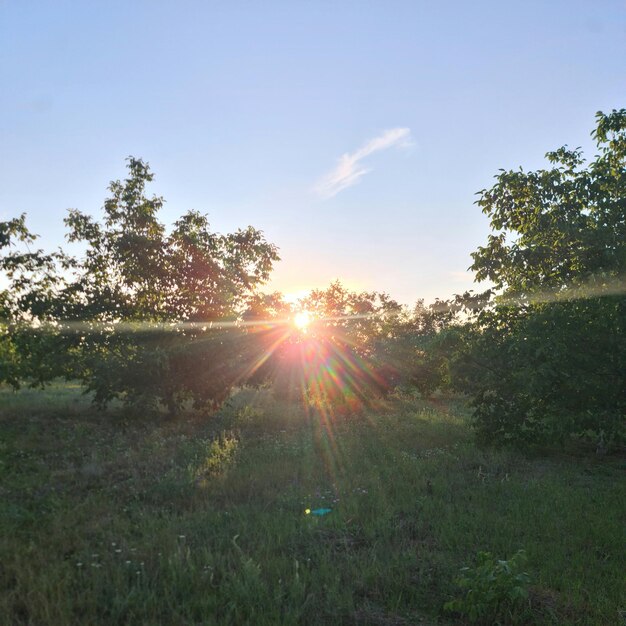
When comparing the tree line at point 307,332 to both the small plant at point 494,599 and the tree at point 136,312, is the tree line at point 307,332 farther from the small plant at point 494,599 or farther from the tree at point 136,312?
the small plant at point 494,599

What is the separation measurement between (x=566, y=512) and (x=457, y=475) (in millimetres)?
2540

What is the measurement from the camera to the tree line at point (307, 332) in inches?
405

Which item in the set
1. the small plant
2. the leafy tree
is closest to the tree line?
the leafy tree

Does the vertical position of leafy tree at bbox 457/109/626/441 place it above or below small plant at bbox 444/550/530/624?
above

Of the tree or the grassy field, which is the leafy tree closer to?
the grassy field

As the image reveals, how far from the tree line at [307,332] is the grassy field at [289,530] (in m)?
2.08

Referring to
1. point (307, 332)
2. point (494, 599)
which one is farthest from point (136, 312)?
point (494, 599)

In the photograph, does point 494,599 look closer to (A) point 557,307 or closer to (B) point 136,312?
(A) point 557,307

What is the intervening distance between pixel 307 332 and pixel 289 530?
19469 mm

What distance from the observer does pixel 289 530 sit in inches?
259

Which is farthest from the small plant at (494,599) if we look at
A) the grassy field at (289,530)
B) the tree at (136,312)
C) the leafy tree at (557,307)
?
the tree at (136,312)

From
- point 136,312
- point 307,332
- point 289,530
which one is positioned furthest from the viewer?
point 307,332

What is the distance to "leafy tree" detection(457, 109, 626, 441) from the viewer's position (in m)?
10.1

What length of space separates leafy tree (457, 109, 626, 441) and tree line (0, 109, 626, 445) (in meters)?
0.03
